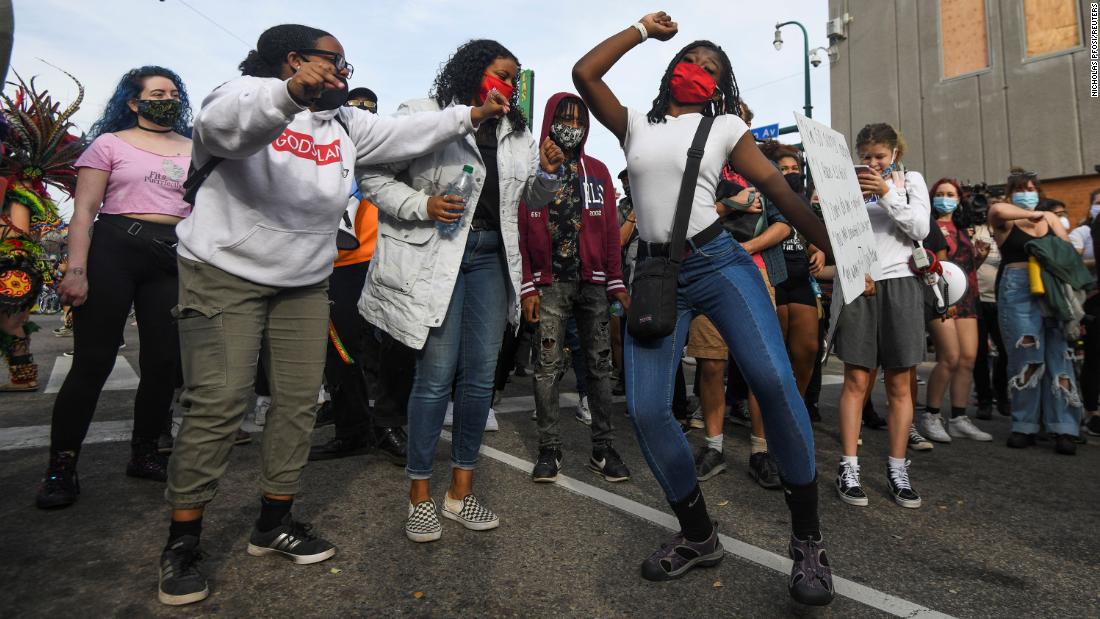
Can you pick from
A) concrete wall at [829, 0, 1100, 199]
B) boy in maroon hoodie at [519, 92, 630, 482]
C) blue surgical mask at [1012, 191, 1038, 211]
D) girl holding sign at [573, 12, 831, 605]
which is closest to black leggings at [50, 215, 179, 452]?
boy in maroon hoodie at [519, 92, 630, 482]

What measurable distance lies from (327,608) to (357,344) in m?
2.26

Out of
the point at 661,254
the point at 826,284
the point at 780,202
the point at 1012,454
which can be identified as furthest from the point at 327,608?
the point at 826,284

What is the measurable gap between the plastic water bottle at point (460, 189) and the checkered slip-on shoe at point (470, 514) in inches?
46.8

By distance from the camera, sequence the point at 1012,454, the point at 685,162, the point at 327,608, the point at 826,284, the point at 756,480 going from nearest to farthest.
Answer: the point at 327,608 → the point at 685,162 → the point at 756,480 → the point at 1012,454 → the point at 826,284

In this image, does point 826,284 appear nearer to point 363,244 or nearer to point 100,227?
point 363,244

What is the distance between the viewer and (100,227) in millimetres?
3342

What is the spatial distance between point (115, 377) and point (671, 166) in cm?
704

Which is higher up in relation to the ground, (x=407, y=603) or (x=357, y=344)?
(x=357, y=344)

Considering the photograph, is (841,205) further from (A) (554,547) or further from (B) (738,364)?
(A) (554,547)

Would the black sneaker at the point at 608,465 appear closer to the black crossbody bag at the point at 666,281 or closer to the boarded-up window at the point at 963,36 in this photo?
the black crossbody bag at the point at 666,281

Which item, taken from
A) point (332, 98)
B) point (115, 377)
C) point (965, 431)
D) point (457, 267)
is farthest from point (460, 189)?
point (115, 377)

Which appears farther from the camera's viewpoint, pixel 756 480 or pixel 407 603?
pixel 756 480

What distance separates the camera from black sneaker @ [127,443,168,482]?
11.8 feet

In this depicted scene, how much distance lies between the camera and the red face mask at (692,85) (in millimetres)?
2719
